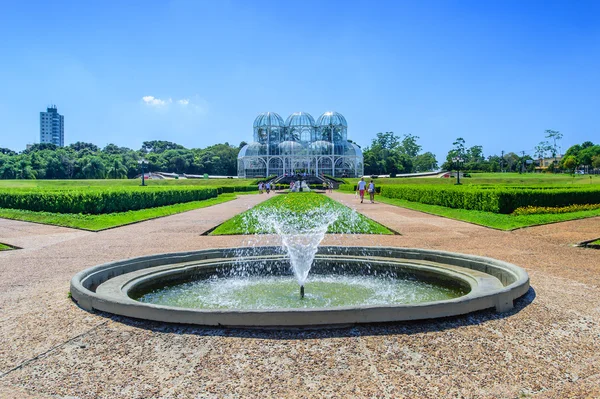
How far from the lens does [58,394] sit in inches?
141

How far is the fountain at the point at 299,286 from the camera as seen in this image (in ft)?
15.8

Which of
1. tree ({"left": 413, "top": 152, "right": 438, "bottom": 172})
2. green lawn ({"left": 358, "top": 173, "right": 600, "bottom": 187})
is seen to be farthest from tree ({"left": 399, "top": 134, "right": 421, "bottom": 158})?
green lawn ({"left": 358, "top": 173, "right": 600, "bottom": 187})

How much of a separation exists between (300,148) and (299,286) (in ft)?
214

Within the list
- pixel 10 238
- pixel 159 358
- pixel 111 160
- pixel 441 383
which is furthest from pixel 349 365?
pixel 111 160

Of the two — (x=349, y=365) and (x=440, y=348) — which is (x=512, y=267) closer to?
(x=440, y=348)

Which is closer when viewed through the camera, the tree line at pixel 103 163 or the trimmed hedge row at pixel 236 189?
the trimmed hedge row at pixel 236 189

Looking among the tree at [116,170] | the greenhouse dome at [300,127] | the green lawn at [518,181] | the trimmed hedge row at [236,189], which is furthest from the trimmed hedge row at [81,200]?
the greenhouse dome at [300,127]

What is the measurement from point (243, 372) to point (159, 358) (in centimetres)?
83

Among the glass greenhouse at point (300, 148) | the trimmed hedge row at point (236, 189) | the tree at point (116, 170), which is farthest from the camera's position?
the tree at point (116, 170)

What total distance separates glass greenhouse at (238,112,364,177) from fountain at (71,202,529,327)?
62.4m

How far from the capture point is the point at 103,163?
71.1m

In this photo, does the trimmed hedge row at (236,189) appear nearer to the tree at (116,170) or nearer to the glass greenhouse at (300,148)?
the glass greenhouse at (300,148)

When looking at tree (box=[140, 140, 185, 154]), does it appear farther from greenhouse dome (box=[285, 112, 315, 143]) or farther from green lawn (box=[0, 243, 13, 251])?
green lawn (box=[0, 243, 13, 251])

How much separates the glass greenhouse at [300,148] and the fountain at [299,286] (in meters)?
62.4
